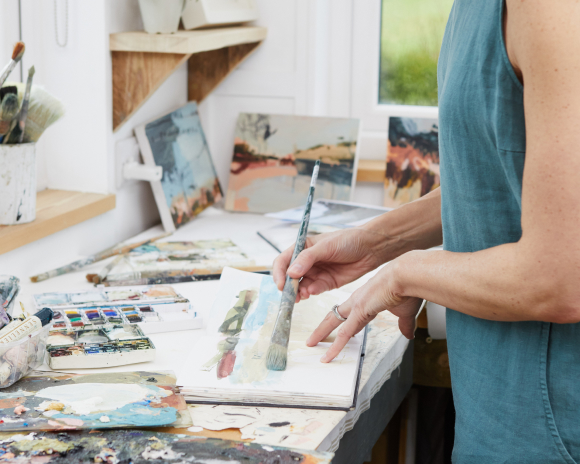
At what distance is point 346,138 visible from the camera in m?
1.86

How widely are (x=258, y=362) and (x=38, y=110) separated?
2.24ft

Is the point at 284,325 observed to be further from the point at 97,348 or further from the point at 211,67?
the point at 211,67

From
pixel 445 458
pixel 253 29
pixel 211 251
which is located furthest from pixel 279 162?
pixel 445 458

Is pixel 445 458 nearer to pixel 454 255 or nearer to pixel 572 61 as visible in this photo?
pixel 454 255

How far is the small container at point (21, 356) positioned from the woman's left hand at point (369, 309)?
14.1 inches

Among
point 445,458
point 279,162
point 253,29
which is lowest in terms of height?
point 445,458

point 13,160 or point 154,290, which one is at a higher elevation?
point 13,160

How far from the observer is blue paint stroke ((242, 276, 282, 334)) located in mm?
974

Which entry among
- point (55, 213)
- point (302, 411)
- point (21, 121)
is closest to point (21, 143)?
point (21, 121)

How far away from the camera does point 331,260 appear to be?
3.26ft

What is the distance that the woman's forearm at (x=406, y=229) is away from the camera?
0.99 m

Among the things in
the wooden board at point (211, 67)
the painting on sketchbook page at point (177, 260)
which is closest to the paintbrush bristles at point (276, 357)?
the painting on sketchbook page at point (177, 260)

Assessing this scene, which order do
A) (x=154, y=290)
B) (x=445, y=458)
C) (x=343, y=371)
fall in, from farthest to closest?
(x=445, y=458)
(x=154, y=290)
(x=343, y=371)

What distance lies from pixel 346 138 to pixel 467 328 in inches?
46.3
